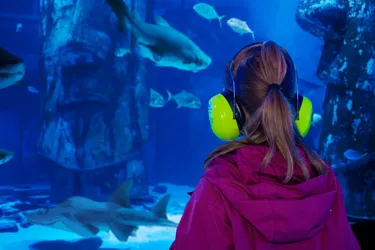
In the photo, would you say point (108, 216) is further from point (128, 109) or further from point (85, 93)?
point (128, 109)

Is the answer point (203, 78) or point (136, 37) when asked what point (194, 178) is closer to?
point (203, 78)

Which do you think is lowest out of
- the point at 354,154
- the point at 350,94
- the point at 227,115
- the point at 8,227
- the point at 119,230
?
the point at 8,227

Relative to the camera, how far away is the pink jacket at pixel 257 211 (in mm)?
1197

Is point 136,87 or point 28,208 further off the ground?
point 136,87

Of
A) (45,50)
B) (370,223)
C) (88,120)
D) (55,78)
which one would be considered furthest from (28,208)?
(370,223)

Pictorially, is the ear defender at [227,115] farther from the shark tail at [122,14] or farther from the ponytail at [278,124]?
the shark tail at [122,14]

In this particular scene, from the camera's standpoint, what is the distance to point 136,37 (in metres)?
5.48

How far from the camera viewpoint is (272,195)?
48.7 inches

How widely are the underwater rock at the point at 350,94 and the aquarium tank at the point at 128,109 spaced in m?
0.02

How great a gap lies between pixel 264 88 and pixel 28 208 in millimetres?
8482

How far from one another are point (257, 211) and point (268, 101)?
411 mm

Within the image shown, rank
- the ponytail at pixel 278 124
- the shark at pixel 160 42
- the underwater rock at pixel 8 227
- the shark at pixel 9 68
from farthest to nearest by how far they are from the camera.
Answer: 1. the underwater rock at pixel 8 227
2. the shark at pixel 160 42
3. the shark at pixel 9 68
4. the ponytail at pixel 278 124

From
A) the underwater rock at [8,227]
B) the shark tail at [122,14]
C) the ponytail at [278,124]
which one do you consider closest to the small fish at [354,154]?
the shark tail at [122,14]

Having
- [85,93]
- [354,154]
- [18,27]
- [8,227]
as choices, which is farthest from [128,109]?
[18,27]
